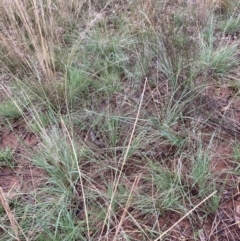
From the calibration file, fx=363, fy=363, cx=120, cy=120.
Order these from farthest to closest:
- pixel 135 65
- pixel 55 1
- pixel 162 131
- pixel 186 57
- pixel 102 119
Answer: pixel 55 1, pixel 135 65, pixel 186 57, pixel 102 119, pixel 162 131

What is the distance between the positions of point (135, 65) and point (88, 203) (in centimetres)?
111

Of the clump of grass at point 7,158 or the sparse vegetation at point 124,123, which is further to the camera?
the clump of grass at point 7,158

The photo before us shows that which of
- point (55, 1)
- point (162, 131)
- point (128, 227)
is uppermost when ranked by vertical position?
point (55, 1)

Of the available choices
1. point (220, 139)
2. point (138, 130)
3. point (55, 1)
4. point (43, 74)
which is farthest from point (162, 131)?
point (55, 1)

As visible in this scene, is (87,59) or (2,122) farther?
(87,59)

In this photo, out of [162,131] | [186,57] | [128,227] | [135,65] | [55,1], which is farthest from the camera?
[55,1]

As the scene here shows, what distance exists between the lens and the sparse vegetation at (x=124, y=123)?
164 cm

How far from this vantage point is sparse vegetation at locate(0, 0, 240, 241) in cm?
164

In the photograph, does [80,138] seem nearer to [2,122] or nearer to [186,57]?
[2,122]

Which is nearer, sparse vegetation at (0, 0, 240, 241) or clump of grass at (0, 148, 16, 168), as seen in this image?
sparse vegetation at (0, 0, 240, 241)

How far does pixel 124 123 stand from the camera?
2.09 metres

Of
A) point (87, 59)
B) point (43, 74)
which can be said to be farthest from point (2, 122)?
point (87, 59)

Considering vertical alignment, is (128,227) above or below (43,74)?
below

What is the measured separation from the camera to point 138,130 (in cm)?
203
